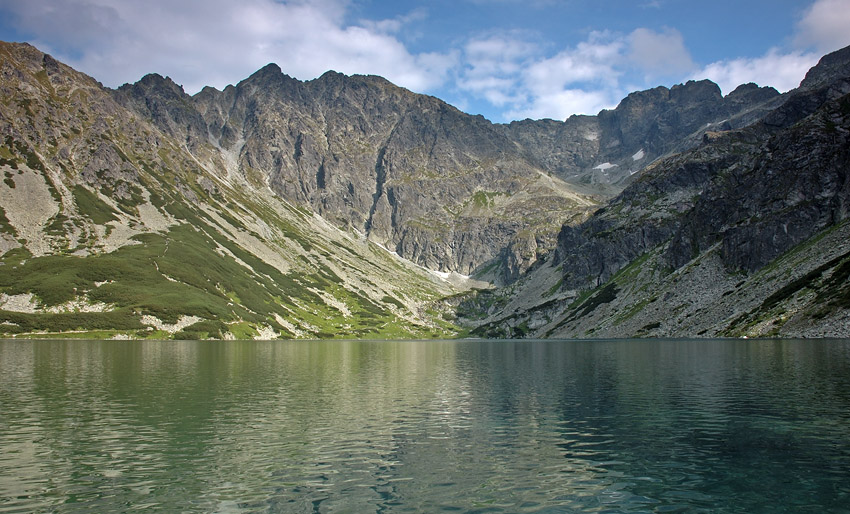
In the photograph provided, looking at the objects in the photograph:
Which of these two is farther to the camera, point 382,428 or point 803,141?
point 803,141

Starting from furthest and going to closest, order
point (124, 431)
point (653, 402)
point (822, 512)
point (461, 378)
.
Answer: point (461, 378) < point (653, 402) < point (124, 431) < point (822, 512)

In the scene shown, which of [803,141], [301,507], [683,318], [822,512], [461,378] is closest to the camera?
[822,512]

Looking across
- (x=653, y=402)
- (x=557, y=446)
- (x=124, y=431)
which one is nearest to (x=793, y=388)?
(x=653, y=402)

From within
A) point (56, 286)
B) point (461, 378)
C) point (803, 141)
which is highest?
point (803, 141)

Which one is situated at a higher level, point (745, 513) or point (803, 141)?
point (803, 141)

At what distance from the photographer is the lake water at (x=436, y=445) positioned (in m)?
22.0

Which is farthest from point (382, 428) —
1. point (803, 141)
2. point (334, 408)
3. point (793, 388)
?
point (803, 141)

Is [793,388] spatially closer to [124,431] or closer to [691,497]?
[691,497]

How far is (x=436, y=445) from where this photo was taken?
3175 cm

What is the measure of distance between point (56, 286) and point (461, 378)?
19318cm

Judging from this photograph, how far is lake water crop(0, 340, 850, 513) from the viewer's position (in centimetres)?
2202

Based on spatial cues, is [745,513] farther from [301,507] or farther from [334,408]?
[334,408]

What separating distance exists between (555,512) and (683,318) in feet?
537

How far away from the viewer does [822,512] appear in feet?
63.0
